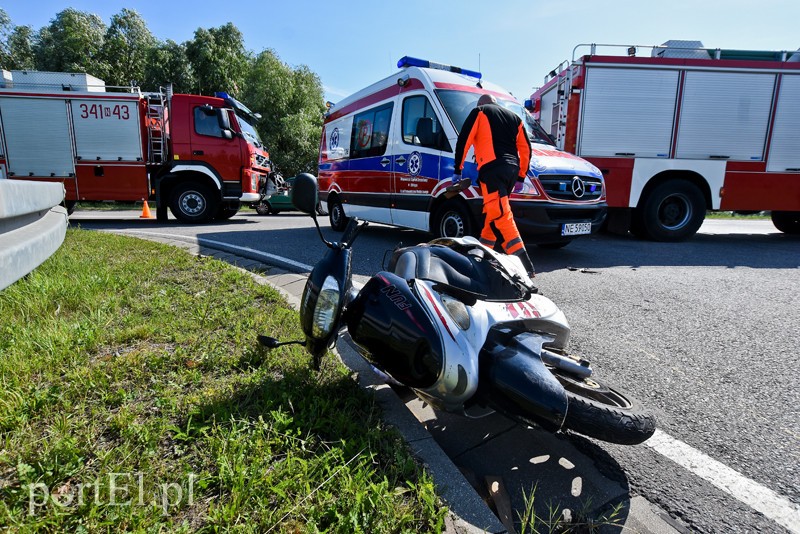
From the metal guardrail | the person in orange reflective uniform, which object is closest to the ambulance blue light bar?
the person in orange reflective uniform

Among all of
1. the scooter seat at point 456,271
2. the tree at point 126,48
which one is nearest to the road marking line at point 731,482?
the scooter seat at point 456,271

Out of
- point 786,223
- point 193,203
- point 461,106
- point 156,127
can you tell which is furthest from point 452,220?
point 786,223

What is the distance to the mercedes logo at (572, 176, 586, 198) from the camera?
19.2ft

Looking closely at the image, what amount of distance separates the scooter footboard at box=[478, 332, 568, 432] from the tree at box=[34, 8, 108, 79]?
34597 millimetres

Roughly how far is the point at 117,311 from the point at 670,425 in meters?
3.31

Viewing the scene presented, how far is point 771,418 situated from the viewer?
7.29ft

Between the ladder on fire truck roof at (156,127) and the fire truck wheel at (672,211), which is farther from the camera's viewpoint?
the ladder on fire truck roof at (156,127)

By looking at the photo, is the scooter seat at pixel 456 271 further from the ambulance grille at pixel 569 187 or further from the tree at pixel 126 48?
the tree at pixel 126 48

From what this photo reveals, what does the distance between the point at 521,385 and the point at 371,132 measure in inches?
270

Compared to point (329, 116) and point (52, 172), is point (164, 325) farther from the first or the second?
point (52, 172)

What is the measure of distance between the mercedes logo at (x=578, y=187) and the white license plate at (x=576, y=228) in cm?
38

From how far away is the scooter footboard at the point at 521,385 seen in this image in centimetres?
153

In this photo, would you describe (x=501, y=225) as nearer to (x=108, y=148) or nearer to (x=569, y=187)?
(x=569, y=187)

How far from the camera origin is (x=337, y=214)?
925 centimetres
